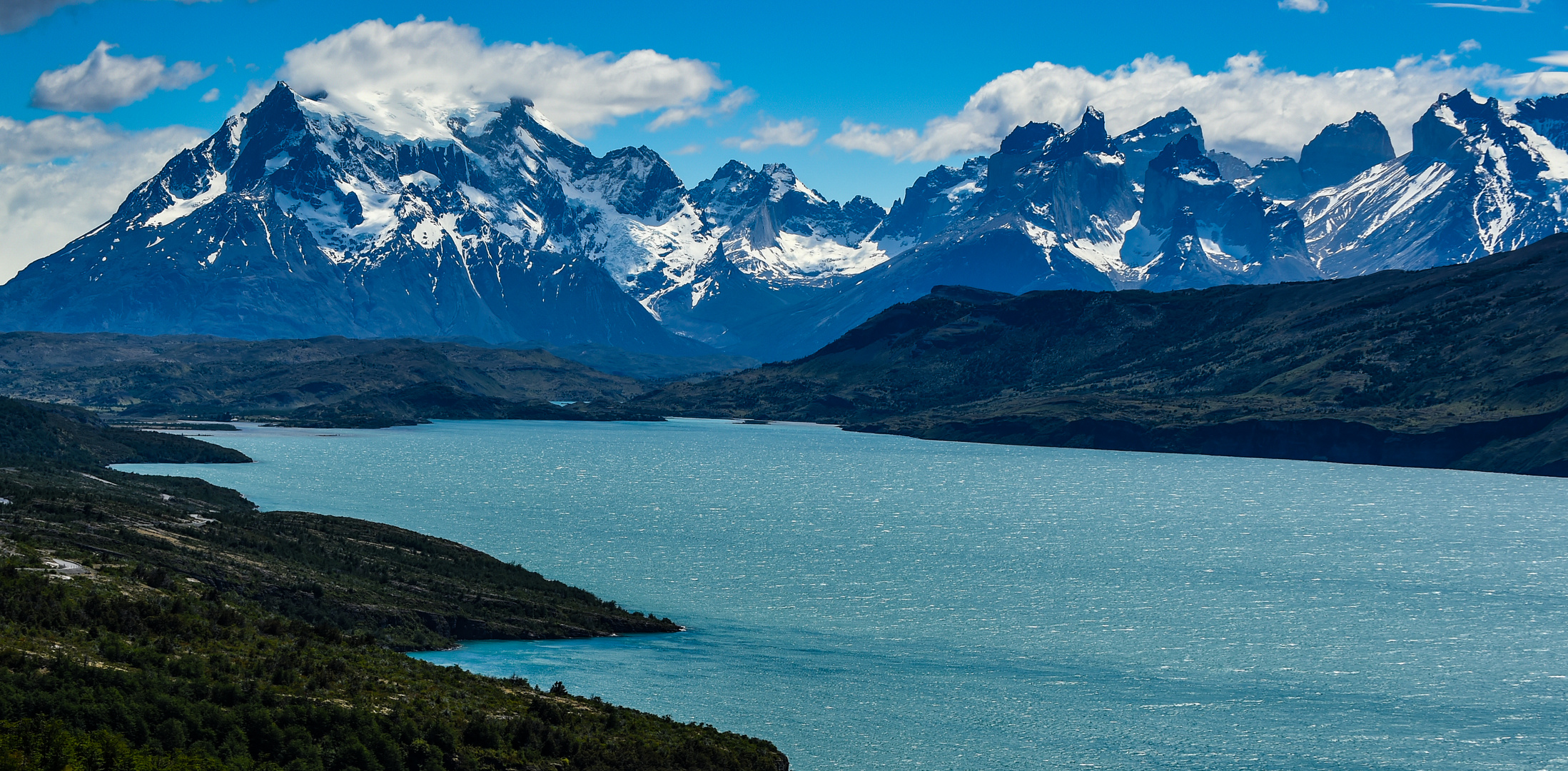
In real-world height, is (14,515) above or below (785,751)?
above

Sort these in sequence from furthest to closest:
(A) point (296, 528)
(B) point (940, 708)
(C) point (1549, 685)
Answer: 1. (A) point (296, 528)
2. (C) point (1549, 685)
3. (B) point (940, 708)

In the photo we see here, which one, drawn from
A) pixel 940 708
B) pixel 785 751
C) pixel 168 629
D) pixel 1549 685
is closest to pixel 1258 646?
pixel 1549 685

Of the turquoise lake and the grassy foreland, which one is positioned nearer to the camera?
the grassy foreland

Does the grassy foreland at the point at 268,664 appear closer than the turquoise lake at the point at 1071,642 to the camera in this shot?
Yes

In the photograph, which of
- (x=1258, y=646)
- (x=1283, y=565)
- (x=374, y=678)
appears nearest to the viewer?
(x=374, y=678)

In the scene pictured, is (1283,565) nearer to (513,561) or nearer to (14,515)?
(513,561)

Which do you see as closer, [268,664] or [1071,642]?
[268,664]

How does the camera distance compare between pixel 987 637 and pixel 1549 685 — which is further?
pixel 987 637

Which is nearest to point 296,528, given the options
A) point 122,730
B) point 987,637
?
point 987,637
